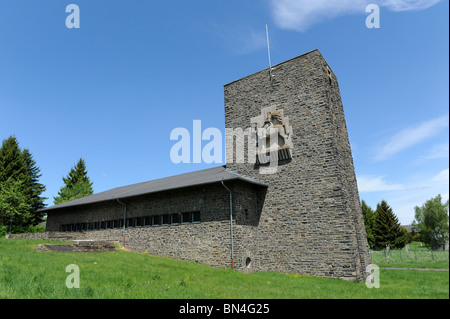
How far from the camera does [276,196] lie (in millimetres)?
16031

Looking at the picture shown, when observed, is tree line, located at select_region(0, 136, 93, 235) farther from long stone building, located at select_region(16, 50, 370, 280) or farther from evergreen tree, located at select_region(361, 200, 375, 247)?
evergreen tree, located at select_region(361, 200, 375, 247)

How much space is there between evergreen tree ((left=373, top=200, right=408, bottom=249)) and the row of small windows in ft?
137

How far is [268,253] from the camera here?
1555cm

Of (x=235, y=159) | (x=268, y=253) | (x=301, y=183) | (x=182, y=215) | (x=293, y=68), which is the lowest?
(x=268, y=253)

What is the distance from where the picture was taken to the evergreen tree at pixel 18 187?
3612cm

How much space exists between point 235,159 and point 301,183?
16.2ft

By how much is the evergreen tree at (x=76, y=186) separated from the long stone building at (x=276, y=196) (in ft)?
118

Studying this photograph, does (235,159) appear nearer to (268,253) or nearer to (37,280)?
(268,253)

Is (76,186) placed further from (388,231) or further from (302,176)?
(388,231)

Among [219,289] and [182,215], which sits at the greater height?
[182,215]

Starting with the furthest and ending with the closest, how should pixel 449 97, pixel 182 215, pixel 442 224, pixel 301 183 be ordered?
pixel 182 215, pixel 301 183, pixel 442 224, pixel 449 97

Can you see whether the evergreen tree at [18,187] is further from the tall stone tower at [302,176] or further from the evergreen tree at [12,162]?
the tall stone tower at [302,176]

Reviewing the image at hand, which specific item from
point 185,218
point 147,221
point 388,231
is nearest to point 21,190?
point 147,221
